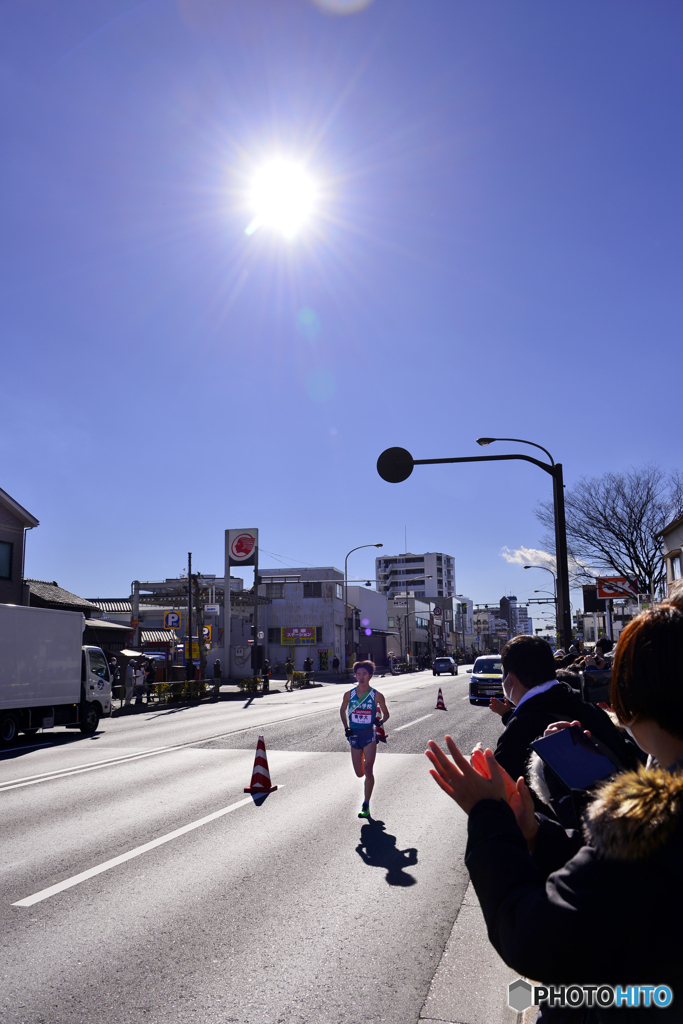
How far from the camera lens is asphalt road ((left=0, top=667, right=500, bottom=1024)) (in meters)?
3.68

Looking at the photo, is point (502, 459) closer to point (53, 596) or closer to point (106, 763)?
point (106, 763)

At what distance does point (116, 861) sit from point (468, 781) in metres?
5.64

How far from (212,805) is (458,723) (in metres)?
9.97

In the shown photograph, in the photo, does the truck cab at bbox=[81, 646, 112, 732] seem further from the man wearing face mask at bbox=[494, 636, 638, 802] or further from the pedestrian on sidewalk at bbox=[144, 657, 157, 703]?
the man wearing face mask at bbox=[494, 636, 638, 802]

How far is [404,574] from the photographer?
150000 millimetres

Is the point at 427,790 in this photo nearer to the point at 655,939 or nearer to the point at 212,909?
the point at 212,909

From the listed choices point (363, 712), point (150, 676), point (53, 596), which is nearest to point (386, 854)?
point (363, 712)

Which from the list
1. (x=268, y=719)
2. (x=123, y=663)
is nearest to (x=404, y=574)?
(x=123, y=663)

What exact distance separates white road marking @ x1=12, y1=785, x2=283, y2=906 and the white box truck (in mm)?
9129

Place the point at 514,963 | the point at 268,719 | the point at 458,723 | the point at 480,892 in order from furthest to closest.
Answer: the point at 268,719
the point at 458,723
the point at 480,892
the point at 514,963

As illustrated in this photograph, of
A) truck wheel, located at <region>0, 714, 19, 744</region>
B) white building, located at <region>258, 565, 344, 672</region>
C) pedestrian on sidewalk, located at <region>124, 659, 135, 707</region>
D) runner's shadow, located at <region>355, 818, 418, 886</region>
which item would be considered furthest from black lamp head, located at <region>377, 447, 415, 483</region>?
white building, located at <region>258, 565, 344, 672</region>

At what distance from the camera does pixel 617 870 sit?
4.26 feet

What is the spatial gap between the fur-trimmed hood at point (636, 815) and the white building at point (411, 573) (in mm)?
145647

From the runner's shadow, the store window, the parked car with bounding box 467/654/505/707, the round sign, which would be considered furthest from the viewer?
the round sign
